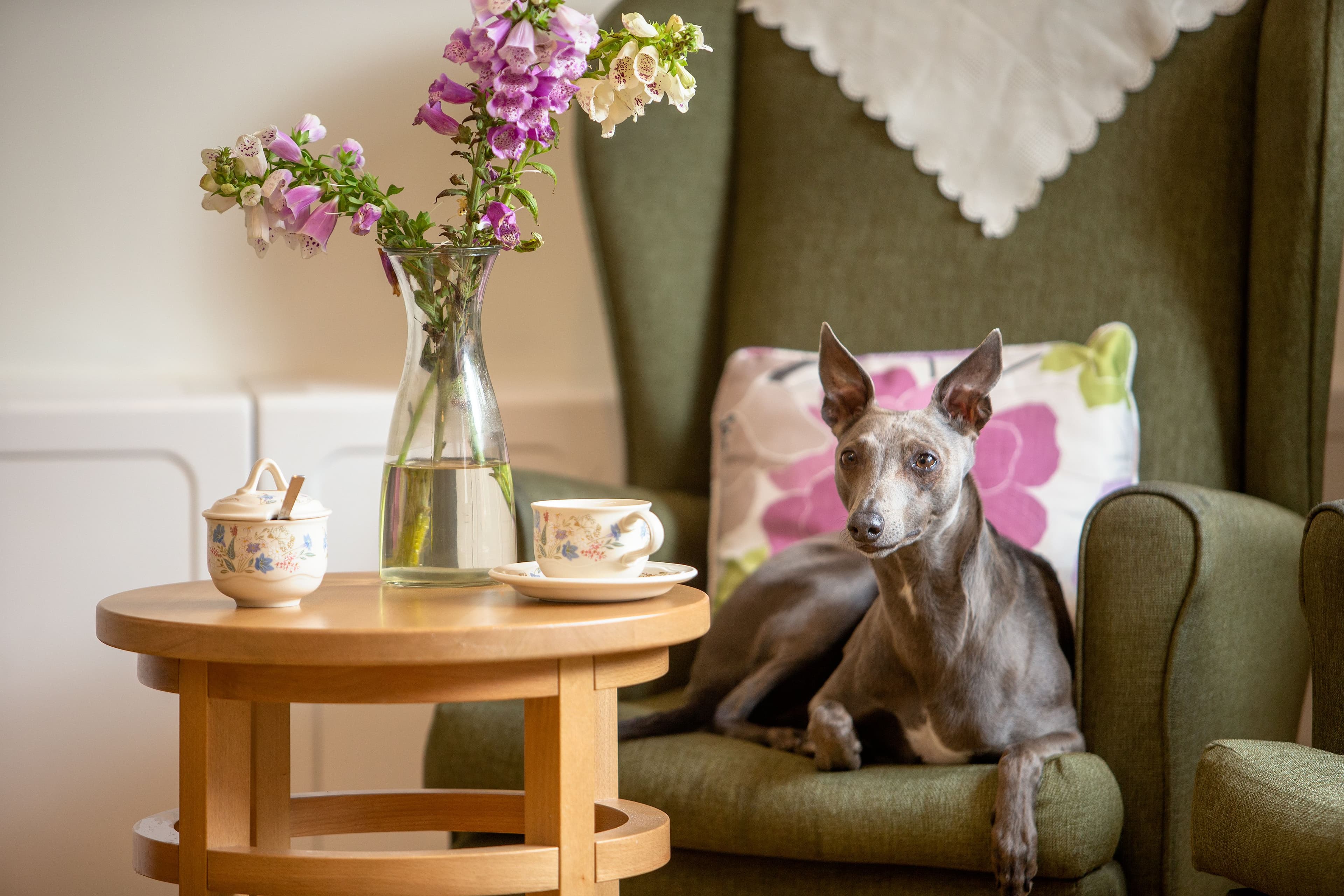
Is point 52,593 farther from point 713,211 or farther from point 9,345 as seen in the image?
point 713,211

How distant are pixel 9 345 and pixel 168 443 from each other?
1.40 ft

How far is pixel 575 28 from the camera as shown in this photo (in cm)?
105

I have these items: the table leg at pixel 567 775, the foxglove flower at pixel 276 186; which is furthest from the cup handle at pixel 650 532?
the foxglove flower at pixel 276 186

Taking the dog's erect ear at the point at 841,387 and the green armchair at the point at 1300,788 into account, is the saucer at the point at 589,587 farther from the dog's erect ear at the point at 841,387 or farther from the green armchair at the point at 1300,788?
the green armchair at the point at 1300,788

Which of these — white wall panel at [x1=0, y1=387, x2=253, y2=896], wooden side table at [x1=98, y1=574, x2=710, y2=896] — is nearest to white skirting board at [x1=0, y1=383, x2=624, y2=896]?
white wall panel at [x1=0, y1=387, x2=253, y2=896]

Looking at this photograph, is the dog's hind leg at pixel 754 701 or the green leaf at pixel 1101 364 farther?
the green leaf at pixel 1101 364

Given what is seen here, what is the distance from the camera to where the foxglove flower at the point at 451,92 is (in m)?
1.15

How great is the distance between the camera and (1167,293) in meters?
1.91

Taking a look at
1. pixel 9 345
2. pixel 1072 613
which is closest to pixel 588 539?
pixel 1072 613

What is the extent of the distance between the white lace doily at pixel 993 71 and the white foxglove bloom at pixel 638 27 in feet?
3.48

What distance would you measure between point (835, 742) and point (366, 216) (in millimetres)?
750

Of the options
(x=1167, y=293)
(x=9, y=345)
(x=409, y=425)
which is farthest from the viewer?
(x=9, y=345)

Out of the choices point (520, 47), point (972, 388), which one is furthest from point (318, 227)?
point (972, 388)

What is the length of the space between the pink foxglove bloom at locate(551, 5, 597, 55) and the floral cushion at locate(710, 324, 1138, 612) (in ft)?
2.66
